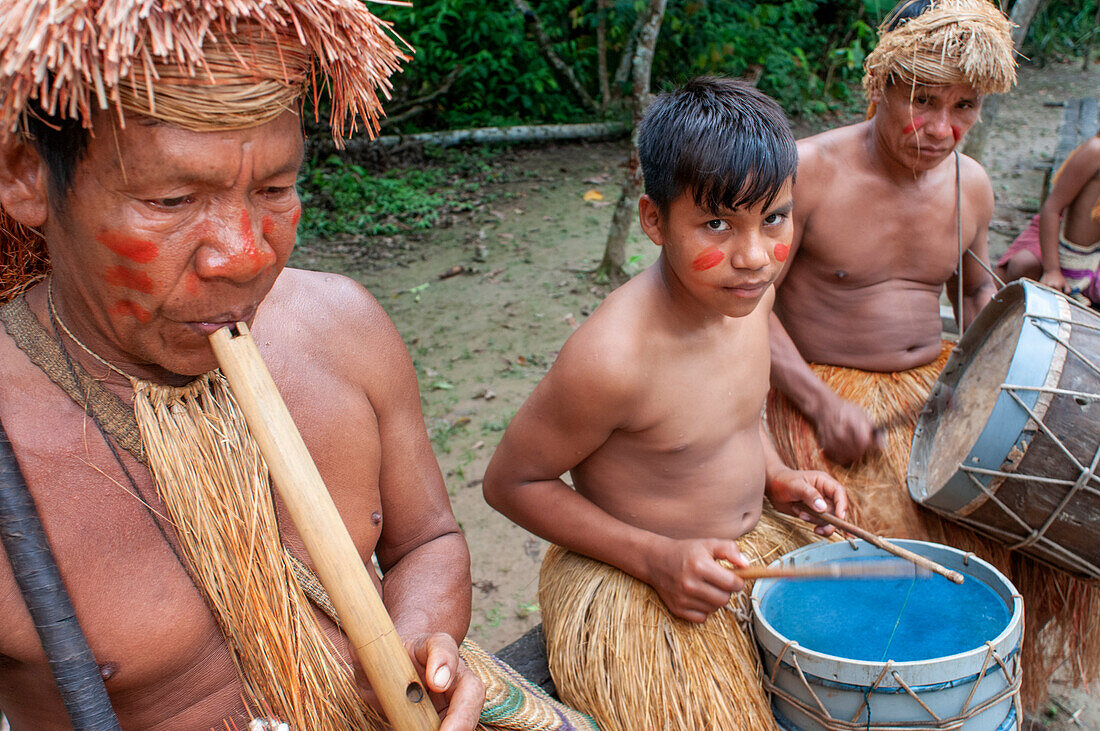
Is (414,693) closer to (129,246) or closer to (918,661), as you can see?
(129,246)

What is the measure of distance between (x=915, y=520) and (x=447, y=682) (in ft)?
6.22

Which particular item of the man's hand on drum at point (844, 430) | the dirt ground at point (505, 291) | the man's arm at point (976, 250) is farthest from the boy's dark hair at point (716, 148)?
the dirt ground at point (505, 291)

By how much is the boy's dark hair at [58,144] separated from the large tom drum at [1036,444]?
6.49ft

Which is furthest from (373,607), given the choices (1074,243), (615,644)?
(1074,243)

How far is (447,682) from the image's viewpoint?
3.92 ft

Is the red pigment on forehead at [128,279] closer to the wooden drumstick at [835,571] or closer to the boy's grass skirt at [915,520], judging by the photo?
the wooden drumstick at [835,571]

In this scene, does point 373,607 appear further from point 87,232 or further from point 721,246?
point 721,246

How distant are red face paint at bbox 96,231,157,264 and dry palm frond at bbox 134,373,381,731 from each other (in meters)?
0.26

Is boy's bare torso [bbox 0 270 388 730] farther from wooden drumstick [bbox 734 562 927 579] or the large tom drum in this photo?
the large tom drum

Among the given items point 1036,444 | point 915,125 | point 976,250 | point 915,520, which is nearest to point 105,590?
point 1036,444

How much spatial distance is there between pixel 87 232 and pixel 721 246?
1238 mm

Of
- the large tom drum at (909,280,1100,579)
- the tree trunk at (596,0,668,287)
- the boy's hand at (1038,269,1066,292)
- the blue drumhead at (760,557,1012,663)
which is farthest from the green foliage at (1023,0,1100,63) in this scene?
the blue drumhead at (760,557,1012,663)

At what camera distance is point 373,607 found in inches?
42.9

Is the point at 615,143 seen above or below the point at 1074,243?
below
